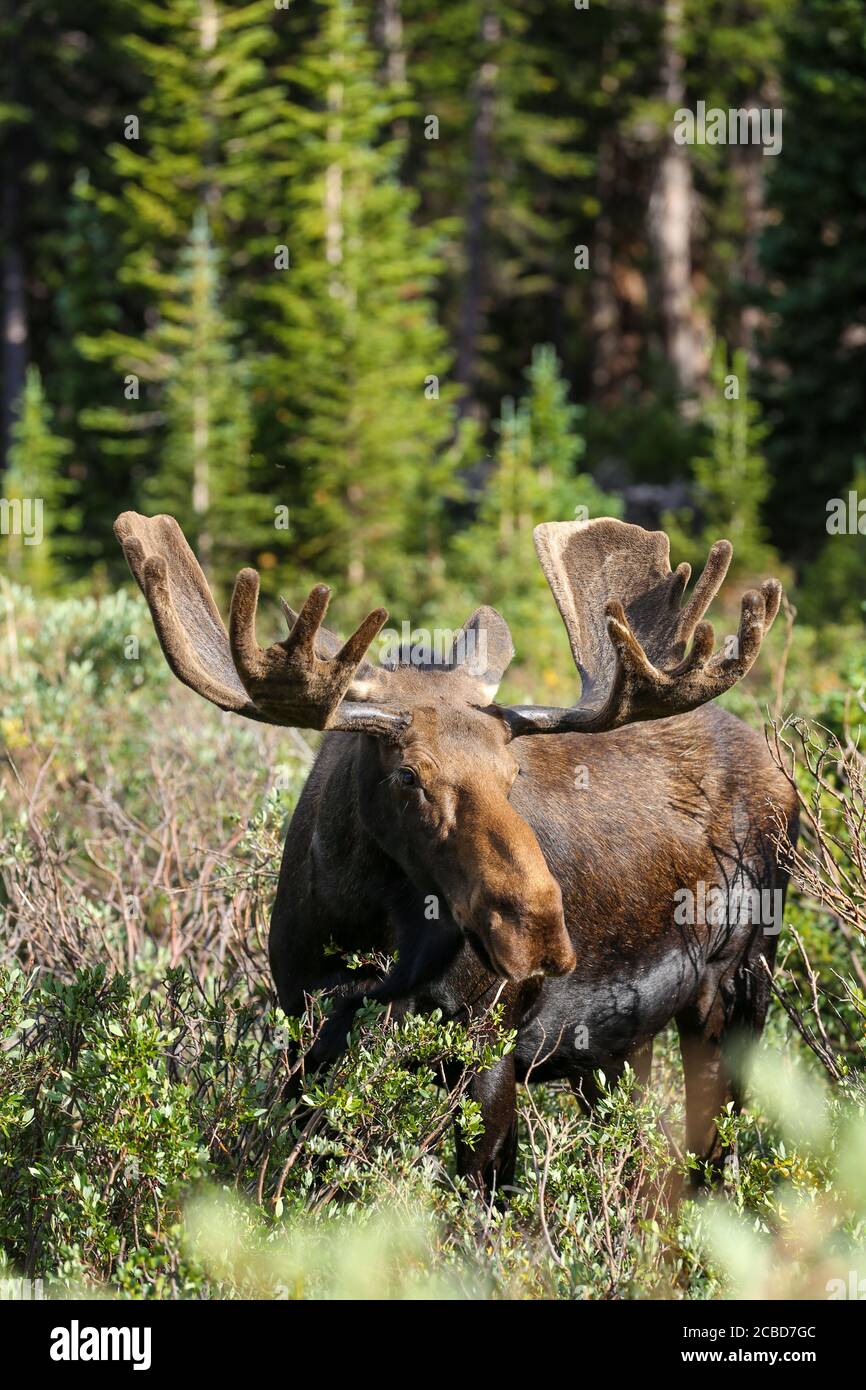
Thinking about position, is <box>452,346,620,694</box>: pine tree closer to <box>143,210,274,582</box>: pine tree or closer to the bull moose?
<box>143,210,274,582</box>: pine tree

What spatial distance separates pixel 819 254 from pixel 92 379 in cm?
1208

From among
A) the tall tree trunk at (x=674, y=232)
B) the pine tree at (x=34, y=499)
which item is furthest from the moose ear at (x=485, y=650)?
the tall tree trunk at (x=674, y=232)

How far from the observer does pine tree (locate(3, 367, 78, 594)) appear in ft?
74.5

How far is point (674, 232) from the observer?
103 ft

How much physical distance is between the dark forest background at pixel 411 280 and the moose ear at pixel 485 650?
9.60m

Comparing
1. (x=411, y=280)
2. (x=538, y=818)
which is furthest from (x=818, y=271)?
(x=538, y=818)

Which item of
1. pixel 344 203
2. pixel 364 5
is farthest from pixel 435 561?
pixel 364 5

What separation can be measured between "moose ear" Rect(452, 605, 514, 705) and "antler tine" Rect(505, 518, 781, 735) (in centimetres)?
16

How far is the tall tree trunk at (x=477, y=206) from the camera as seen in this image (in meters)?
28.6

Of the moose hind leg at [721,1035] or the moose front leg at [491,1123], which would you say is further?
the moose hind leg at [721,1035]

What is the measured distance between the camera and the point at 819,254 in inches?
902

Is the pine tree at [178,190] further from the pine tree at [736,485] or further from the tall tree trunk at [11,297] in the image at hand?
the pine tree at [736,485]

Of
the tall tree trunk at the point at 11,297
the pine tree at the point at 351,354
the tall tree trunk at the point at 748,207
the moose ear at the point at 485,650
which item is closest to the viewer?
the moose ear at the point at 485,650
